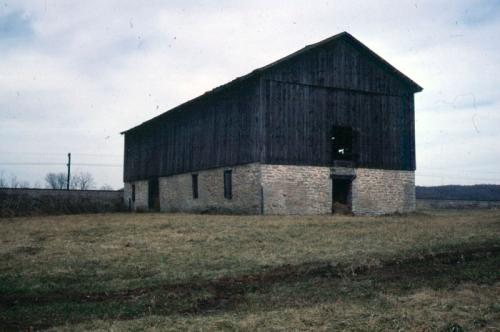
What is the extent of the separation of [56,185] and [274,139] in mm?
91450

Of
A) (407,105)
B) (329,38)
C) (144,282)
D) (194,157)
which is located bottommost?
(144,282)

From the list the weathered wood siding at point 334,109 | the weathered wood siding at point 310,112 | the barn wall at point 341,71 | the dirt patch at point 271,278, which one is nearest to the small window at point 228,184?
the weathered wood siding at point 310,112

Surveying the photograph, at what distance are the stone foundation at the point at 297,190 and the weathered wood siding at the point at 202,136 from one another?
0.91 m

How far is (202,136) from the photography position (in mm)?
28500

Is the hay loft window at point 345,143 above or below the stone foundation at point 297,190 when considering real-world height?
above

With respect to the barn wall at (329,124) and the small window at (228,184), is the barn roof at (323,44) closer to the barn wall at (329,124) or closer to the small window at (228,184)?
the barn wall at (329,124)

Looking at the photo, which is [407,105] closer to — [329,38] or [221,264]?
[329,38]

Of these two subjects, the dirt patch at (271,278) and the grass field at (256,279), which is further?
the dirt patch at (271,278)

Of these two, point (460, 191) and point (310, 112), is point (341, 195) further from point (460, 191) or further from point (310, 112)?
point (460, 191)

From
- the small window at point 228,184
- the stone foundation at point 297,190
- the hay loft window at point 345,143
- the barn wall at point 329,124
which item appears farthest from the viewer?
the small window at point 228,184

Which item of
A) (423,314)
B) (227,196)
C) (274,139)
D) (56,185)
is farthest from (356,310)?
(56,185)

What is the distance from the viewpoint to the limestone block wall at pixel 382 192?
24.7 meters

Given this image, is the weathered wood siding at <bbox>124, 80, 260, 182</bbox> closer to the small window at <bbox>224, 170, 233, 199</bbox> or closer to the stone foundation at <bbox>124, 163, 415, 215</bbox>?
the small window at <bbox>224, 170, 233, 199</bbox>

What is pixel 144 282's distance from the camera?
10047 mm
